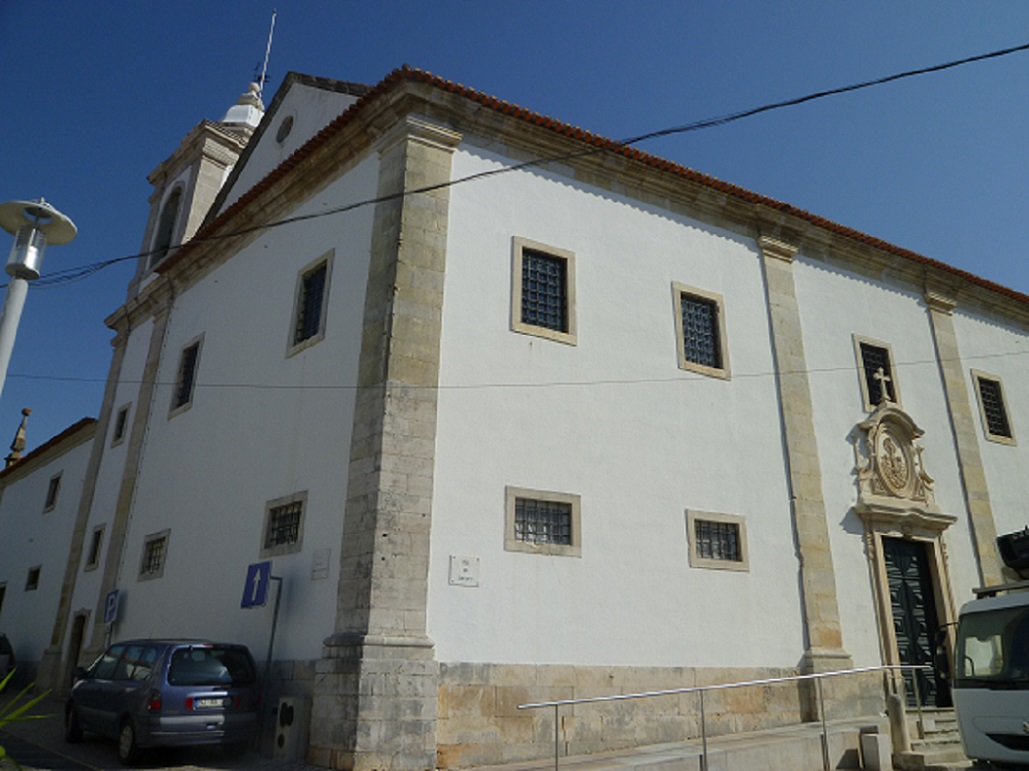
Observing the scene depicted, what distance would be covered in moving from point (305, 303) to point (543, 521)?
4774mm

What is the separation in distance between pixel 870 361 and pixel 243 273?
35.1 feet

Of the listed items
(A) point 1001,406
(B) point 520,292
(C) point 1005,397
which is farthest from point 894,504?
(B) point 520,292

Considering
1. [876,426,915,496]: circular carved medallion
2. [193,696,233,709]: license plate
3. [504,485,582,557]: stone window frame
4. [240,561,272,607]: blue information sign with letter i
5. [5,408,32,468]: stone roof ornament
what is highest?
[5,408,32,468]: stone roof ornament

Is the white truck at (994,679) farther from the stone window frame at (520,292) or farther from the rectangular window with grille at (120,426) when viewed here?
the rectangular window with grille at (120,426)

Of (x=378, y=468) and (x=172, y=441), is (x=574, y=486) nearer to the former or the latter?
(x=378, y=468)

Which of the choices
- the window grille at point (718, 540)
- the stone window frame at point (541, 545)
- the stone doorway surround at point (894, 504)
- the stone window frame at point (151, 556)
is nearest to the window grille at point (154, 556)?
the stone window frame at point (151, 556)

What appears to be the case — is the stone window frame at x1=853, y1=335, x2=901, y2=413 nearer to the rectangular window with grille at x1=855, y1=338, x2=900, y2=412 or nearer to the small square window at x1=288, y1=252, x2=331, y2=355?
the rectangular window with grille at x1=855, y1=338, x2=900, y2=412

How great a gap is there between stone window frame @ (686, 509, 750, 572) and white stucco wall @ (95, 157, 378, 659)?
14.8 ft

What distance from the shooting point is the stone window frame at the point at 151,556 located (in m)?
12.8

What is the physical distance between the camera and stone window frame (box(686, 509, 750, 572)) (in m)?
10.6

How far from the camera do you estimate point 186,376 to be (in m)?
14.5

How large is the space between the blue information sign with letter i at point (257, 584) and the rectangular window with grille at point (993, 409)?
12758 millimetres

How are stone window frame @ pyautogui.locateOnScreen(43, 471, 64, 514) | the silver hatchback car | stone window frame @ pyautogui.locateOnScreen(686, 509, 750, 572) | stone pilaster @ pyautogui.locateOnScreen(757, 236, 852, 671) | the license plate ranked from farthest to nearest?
stone window frame @ pyautogui.locateOnScreen(43, 471, 64, 514) < stone pilaster @ pyautogui.locateOnScreen(757, 236, 852, 671) < stone window frame @ pyautogui.locateOnScreen(686, 509, 750, 572) < the license plate < the silver hatchback car

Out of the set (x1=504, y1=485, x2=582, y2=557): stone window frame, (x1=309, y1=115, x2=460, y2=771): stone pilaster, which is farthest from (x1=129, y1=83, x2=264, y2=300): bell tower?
(x1=504, y1=485, x2=582, y2=557): stone window frame
